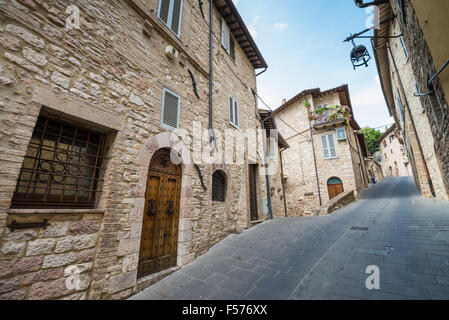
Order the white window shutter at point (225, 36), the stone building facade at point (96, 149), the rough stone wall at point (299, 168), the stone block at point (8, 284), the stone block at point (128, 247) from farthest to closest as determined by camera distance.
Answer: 1. the rough stone wall at point (299, 168)
2. the white window shutter at point (225, 36)
3. the stone block at point (128, 247)
4. the stone building facade at point (96, 149)
5. the stone block at point (8, 284)

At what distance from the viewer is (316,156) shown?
14.8 m

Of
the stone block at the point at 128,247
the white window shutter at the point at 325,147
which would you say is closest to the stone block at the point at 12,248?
the stone block at the point at 128,247

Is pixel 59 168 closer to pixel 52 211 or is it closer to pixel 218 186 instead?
pixel 52 211

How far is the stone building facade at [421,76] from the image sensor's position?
9.28 ft

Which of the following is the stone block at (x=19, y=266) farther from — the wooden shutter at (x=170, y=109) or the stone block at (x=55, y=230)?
the wooden shutter at (x=170, y=109)

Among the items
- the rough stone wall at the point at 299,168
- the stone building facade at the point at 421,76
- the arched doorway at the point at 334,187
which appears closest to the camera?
the stone building facade at the point at 421,76

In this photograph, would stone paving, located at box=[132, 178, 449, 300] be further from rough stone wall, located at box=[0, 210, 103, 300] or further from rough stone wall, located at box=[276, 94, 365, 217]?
rough stone wall, located at box=[276, 94, 365, 217]

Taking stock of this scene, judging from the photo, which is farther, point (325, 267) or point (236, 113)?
point (236, 113)

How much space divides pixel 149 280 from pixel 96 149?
8.49 ft

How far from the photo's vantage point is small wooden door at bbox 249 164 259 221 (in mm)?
7988

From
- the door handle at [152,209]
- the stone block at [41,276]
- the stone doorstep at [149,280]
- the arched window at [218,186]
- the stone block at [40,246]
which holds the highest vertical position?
the arched window at [218,186]

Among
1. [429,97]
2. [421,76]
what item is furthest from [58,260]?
[421,76]
